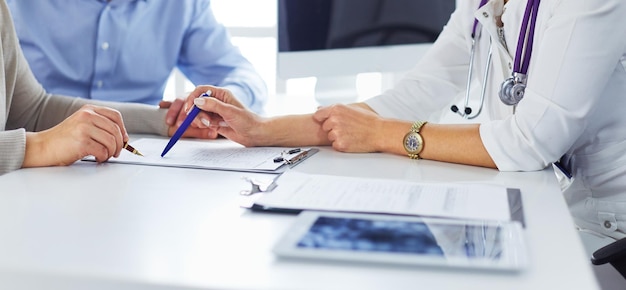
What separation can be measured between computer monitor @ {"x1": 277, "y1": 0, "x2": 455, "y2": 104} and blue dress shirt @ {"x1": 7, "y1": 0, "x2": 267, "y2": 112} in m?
0.16

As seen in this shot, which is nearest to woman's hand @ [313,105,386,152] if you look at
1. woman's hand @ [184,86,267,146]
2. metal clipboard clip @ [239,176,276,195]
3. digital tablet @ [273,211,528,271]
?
woman's hand @ [184,86,267,146]

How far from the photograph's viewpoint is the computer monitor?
188cm

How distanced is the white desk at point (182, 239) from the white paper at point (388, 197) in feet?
0.13

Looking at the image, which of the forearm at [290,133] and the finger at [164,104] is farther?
the finger at [164,104]

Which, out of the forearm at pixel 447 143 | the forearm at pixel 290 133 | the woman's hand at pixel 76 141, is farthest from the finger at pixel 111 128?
the forearm at pixel 447 143

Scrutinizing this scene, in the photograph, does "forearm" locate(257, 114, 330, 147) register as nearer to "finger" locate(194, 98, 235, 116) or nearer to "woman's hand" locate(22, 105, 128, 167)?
"finger" locate(194, 98, 235, 116)

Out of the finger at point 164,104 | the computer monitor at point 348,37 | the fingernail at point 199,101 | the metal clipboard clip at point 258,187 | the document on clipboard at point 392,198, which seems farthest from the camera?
the computer monitor at point 348,37

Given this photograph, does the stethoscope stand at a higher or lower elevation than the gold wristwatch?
higher

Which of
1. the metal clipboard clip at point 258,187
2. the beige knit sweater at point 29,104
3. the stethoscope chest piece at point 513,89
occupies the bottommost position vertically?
the beige knit sweater at point 29,104

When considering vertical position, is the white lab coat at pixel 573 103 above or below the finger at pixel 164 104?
above

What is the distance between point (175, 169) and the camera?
3.77 ft

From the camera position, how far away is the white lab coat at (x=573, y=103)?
112 cm

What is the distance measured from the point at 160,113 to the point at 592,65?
2.79 feet

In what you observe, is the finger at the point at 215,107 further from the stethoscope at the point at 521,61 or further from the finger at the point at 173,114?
the stethoscope at the point at 521,61
